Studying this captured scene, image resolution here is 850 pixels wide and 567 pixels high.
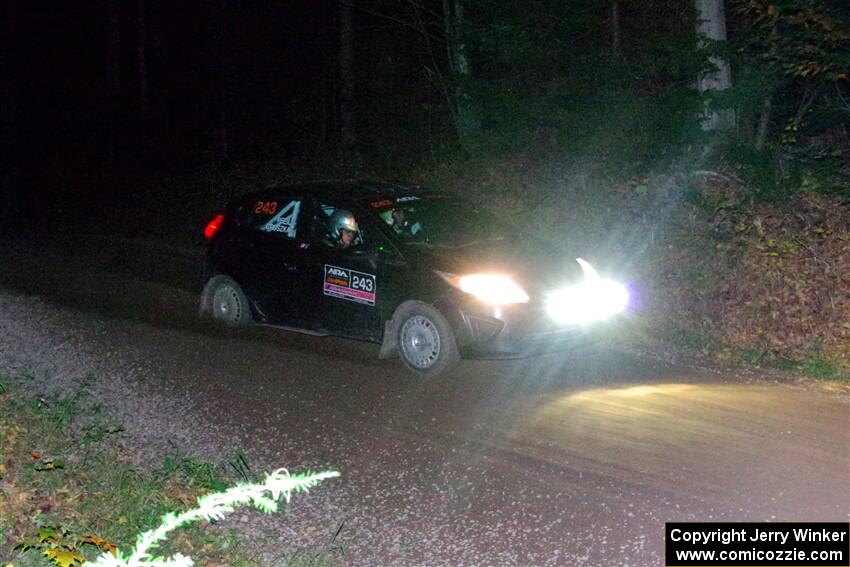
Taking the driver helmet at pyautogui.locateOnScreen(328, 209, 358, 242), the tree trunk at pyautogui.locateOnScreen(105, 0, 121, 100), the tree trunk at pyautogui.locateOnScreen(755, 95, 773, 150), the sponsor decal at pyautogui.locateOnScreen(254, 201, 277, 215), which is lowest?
the driver helmet at pyautogui.locateOnScreen(328, 209, 358, 242)

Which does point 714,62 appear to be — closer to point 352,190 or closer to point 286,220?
point 352,190

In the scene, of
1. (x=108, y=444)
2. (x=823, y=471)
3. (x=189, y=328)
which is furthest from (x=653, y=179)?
(x=108, y=444)

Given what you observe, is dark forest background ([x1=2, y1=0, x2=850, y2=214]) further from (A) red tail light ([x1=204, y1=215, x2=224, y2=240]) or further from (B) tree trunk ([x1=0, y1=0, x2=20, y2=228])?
(A) red tail light ([x1=204, y1=215, x2=224, y2=240])

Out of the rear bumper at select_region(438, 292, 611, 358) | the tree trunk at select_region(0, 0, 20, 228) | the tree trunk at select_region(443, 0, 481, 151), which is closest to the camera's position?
the rear bumper at select_region(438, 292, 611, 358)

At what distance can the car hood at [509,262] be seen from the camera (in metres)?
8.94

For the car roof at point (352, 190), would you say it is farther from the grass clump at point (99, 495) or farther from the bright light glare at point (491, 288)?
the grass clump at point (99, 495)

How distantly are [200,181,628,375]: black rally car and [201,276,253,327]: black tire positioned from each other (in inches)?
0.6

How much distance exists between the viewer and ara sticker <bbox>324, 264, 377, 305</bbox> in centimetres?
938

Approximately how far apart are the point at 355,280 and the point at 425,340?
101 centimetres

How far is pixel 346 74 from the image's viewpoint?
2392 cm

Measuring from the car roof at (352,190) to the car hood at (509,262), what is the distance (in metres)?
0.94

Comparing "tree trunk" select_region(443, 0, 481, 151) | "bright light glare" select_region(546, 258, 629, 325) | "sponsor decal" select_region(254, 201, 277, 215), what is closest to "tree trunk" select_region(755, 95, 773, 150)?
"tree trunk" select_region(443, 0, 481, 151)

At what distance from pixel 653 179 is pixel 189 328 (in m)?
6.47

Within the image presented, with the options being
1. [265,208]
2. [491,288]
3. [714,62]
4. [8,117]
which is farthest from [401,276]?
[8,117]
